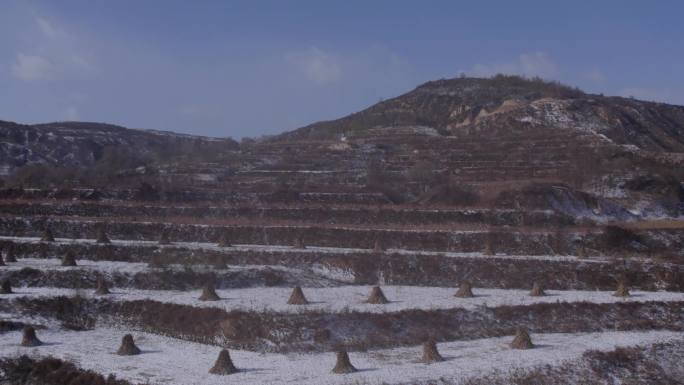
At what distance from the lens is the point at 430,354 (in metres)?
21.1

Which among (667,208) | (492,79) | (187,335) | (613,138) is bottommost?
(187,335)

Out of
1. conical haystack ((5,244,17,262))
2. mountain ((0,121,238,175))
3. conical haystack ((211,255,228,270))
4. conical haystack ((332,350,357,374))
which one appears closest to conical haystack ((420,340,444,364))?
conical haystack ((332,350,357,374))

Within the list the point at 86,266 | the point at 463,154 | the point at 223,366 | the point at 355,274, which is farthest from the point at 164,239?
the point at 463,154

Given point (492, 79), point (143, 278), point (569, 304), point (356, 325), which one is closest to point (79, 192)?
point (143, 278)

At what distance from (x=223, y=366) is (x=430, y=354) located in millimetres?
6683

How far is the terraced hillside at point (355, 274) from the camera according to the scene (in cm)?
2148

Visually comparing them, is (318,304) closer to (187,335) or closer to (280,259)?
(187,335)

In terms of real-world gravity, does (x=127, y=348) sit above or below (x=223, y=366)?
below

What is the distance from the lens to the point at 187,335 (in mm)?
24828

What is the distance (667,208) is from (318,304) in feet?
126

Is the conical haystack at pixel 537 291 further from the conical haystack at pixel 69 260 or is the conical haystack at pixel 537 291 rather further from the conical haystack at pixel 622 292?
the conical haystack at pixel 69 260

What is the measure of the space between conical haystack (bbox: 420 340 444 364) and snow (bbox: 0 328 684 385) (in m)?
0.37

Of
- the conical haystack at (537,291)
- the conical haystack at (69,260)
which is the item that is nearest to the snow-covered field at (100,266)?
the conical haystack at (69,260)

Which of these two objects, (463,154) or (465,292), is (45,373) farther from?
(463,154)
